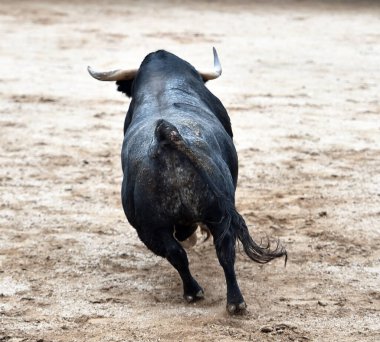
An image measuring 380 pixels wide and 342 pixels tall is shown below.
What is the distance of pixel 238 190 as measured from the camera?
23.4 ft

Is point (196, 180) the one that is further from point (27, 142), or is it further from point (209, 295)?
point (27, 142)

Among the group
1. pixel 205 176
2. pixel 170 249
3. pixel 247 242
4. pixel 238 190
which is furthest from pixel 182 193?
Result: pixel 238 190

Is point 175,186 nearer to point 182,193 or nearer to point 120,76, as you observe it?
point 182,193

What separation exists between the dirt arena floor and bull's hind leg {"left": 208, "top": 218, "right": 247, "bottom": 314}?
0.06m

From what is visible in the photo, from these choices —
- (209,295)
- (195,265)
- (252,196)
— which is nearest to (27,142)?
(252,196)

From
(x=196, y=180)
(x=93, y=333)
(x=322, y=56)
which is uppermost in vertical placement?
(x=322, y=56)

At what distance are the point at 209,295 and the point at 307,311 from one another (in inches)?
21.2

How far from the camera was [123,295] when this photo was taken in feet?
17.3

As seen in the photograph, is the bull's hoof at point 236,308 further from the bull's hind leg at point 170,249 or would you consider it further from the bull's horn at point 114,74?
the bull's horn at point 114,74

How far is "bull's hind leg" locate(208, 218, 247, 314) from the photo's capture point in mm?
4801

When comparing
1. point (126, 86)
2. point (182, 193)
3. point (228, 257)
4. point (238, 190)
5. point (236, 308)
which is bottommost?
point (236, 308)

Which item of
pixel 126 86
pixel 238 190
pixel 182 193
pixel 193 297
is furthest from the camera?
pixel 238 190

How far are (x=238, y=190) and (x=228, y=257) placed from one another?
2335 mm

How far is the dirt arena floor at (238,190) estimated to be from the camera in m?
4.94
